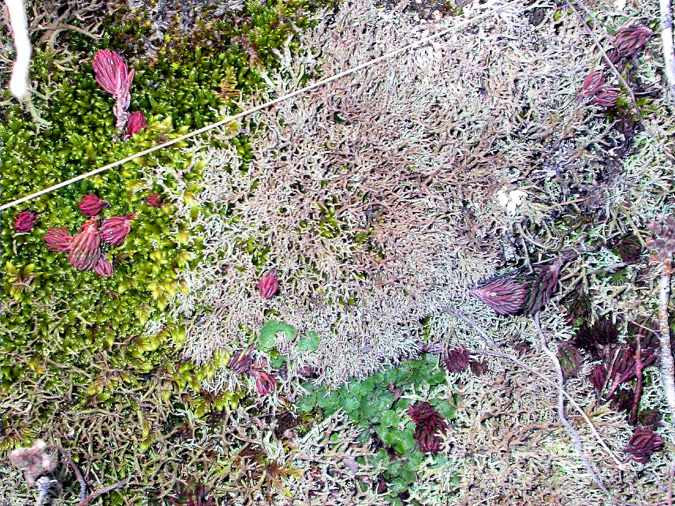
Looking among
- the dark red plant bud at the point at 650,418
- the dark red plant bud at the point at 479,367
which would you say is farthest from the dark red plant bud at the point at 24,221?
the dark red plant bud at the point at 650,418

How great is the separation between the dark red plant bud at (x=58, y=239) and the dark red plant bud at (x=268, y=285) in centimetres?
66

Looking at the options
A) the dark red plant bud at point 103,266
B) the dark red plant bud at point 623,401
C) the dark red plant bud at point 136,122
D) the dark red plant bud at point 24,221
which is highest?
the dark red plant bud at point 136,122

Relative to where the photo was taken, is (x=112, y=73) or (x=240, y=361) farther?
(x=240, y=361)

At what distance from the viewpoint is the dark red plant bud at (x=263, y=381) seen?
2043mm

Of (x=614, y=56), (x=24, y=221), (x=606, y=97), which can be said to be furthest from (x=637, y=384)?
(x=24, y=221)

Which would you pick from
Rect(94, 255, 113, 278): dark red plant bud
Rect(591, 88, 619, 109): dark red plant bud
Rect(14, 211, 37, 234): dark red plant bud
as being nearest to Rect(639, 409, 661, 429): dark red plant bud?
Rect(591, 88, 619, 109): dark red plant bud

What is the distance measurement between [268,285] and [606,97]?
143 centimetres

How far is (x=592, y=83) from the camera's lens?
6.48 ft

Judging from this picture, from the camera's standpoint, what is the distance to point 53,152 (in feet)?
6.01

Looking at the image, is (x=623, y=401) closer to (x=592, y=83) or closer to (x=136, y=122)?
(x=592, y=83)

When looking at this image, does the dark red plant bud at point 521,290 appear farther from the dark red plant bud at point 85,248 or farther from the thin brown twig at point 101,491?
the thin brown twig at point 101,491

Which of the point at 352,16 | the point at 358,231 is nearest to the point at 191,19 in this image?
the point at 352,16

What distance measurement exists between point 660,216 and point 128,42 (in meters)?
2.08

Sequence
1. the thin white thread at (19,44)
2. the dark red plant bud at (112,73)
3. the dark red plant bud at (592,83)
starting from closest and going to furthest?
the thin white thread at (19,44)
the dark red plant bud at (112,73)
the dark red plant bud at (592,83)
